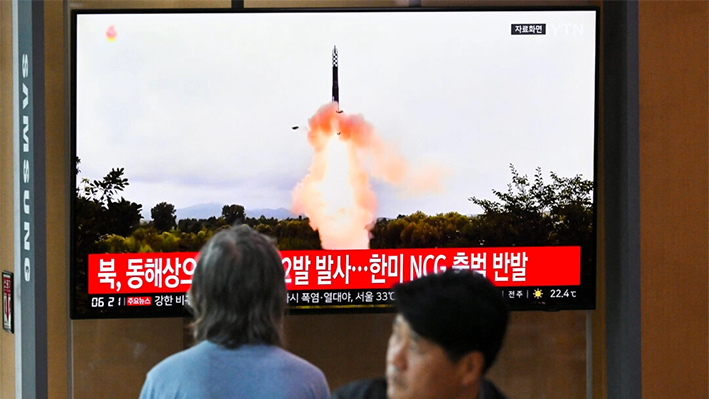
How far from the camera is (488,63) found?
3.27 m

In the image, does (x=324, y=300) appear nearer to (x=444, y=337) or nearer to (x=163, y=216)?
(x=163, y=216)

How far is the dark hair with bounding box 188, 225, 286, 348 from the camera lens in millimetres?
1763

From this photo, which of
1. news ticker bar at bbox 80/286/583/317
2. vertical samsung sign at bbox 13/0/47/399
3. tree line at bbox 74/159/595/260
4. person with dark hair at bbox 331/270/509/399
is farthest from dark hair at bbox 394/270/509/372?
vertical samsung sign at bbox 13/0/47/399

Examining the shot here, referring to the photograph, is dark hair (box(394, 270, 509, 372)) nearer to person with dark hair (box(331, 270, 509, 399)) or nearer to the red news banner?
person with dark hair (box(331, 270, 509, 399))

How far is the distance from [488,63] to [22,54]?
5.61ft

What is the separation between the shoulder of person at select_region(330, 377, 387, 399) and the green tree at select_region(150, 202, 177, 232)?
1926 millimetres

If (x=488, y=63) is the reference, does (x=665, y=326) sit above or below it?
below

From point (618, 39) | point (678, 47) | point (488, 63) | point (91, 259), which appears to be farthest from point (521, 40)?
point (91, 259)

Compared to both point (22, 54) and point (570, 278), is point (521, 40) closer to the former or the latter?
point (570, 278)

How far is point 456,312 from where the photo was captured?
1.31 metres

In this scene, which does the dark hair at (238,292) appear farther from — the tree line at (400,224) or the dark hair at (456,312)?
the tree line at (400,224)

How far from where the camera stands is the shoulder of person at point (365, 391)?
1358 millimetres

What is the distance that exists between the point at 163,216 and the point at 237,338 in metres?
1.53

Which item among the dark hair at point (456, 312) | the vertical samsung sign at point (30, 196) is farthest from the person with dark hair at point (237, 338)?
the vertical samsung sign at point (30, 196)
